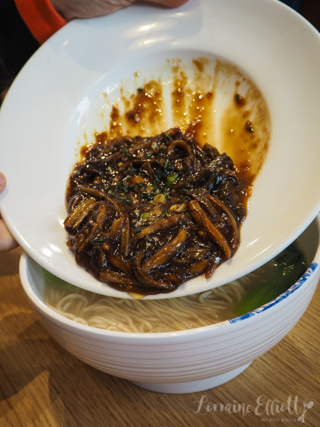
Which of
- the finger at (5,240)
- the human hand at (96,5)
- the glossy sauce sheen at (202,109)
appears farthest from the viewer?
the human hand at (96,5)

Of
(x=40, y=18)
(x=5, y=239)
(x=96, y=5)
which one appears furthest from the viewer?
(x=40, y=18)

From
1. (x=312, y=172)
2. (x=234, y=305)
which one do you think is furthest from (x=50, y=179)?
(x=312, y=172)

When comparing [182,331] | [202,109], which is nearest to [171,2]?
[202,109]

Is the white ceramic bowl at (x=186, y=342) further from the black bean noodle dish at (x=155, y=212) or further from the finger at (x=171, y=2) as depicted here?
the finger at (x=171, y=2)

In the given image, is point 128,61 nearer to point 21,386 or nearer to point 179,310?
point 179,310

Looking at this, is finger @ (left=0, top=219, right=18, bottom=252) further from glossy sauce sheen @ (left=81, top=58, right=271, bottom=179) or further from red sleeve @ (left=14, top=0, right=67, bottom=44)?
red sleeve @ (left=14, top=0, right=67, bottom=44)

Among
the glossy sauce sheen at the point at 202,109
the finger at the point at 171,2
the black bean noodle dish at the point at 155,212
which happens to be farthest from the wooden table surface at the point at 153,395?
the finger at the point at 171,2

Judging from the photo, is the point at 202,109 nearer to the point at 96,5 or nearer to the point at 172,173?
the point at 172,173
